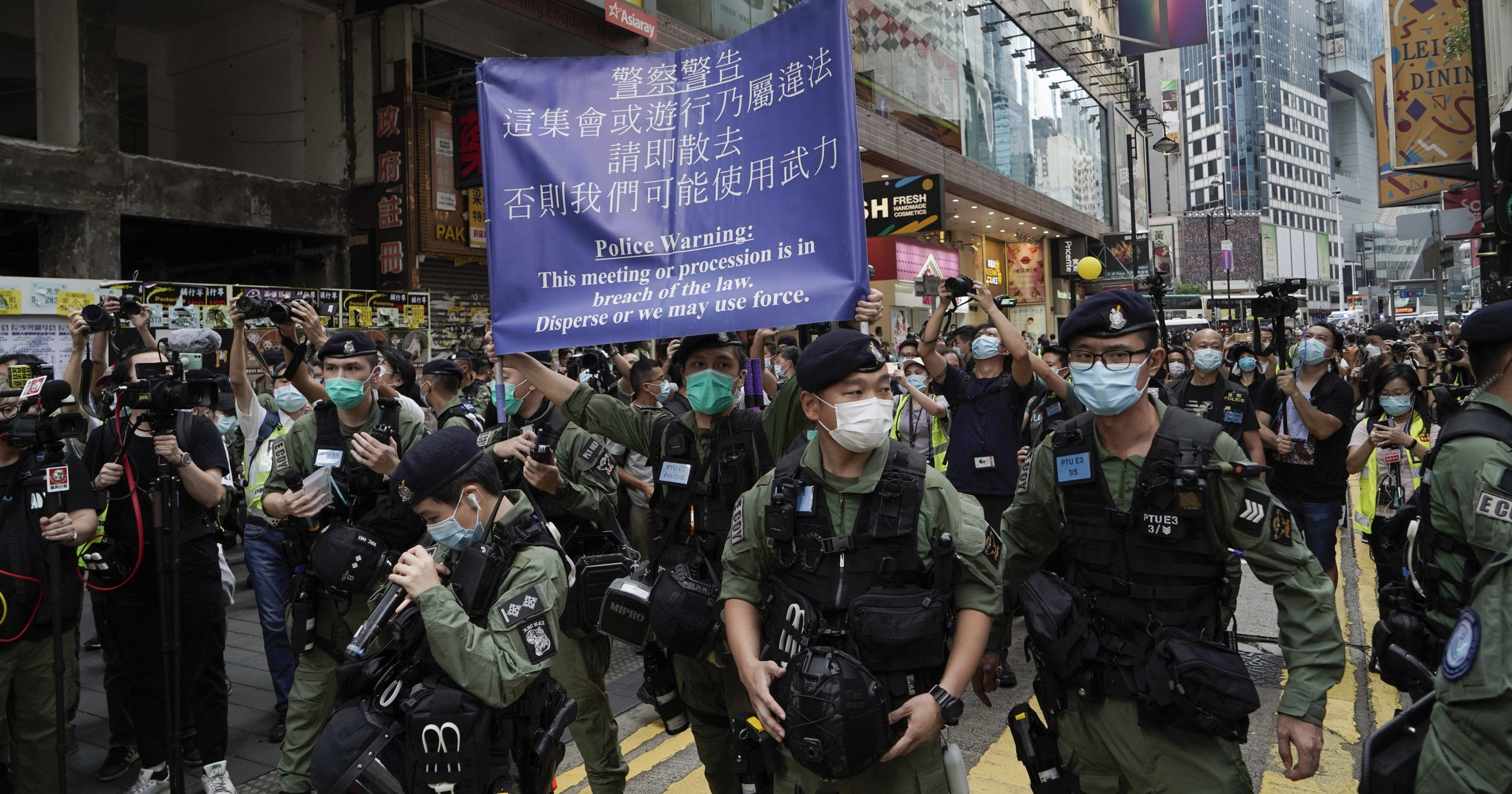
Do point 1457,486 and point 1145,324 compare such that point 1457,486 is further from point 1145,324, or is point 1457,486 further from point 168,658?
point 168,658

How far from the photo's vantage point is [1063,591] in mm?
2957

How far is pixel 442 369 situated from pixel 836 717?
174 inches

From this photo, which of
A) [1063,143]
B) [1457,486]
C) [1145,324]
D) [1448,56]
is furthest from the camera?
[1063,143]

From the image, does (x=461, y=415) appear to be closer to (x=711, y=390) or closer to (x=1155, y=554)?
(x=711, y=390)

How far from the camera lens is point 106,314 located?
512cm

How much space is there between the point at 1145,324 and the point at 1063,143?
40.6 m

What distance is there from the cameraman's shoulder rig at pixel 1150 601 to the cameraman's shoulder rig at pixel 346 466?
10.1ft

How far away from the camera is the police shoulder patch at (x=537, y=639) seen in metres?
2.89

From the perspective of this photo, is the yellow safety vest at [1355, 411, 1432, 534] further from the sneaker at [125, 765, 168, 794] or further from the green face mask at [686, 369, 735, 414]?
the sneaker at [125, 765, 168, 794]

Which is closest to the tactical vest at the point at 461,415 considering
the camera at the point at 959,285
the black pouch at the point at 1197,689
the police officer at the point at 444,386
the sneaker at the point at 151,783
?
the police officer at the point at 444,386

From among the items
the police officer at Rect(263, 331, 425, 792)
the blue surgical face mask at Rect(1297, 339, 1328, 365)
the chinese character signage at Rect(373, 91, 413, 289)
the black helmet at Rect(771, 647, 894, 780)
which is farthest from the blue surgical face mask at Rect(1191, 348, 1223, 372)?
the chinese character signage at Rect(373, 91, 413, 289)

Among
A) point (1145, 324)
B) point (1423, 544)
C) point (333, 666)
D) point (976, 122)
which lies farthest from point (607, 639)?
point (976, 122)

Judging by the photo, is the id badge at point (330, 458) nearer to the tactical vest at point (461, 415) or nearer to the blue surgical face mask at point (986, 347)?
the tactical vest at point (461, 415)

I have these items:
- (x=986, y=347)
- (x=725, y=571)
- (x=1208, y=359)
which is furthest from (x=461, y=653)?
(x=1208, y=359)
